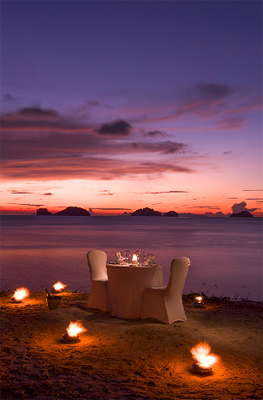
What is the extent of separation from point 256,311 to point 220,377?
4014mm

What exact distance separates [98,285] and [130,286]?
100cm

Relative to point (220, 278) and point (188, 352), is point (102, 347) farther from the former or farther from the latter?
point (220, 278)

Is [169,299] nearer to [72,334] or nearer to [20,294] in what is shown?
[72,334]

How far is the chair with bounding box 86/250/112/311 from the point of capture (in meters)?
7.81

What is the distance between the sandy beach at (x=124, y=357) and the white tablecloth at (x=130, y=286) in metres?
0.26

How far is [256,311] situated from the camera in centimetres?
806

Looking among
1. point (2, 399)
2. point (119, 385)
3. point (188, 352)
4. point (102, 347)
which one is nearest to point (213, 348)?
point (188, 352)

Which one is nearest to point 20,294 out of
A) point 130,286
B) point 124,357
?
point 130,286

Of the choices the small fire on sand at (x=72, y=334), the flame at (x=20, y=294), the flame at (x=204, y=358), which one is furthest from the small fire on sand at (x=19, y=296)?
the flame at (x=204, y=358)

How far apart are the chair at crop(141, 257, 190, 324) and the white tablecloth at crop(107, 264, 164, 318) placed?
151 millimetres

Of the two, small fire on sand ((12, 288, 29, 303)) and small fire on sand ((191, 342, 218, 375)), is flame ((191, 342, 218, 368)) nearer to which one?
small fire on sand ((191, 342, 218, 375))

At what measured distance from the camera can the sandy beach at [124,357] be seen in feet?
12.9

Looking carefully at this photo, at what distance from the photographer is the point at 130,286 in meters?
7.27

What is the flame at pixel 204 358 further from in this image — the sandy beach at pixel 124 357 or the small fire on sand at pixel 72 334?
the small fire on sand at pixel 72 334
